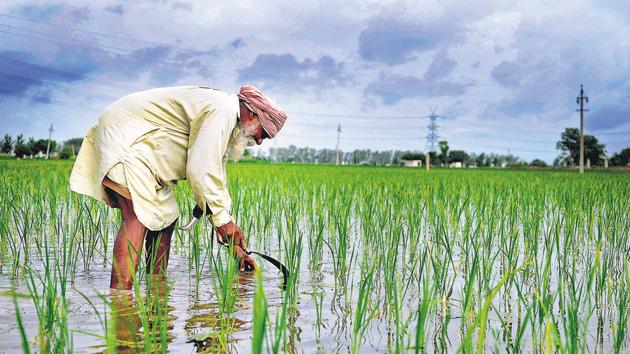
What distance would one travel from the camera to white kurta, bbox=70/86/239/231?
8.09ft

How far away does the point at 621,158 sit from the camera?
81.2 m

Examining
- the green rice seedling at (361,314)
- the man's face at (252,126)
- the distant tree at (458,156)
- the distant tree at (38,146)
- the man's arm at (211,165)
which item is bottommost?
the green rice seedling at (361,314)

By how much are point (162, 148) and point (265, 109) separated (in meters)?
0.54

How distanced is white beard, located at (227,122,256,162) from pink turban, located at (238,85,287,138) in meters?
0.10

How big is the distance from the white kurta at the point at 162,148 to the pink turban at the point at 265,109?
59mm

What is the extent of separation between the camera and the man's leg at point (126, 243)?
98.2 inches

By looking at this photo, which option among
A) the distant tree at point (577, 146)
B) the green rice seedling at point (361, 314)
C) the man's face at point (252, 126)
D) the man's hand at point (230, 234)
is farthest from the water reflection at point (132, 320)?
the distant tree at point (577, 146)

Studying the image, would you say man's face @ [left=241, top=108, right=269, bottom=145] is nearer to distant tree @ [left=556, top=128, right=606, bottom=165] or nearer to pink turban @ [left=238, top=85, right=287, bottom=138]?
pink turban @ [left=238, top=85, right=287, bottom=138]

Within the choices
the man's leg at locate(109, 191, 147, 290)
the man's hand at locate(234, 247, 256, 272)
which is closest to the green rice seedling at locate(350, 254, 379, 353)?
the man's hand at locate(234, 247, 256, 272)

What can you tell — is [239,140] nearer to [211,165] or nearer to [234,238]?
[211,165]

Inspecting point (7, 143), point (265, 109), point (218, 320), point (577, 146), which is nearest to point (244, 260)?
point (218, 320)

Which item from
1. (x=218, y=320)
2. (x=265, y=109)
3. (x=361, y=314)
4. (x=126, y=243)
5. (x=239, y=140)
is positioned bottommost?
(x=218, y=320)

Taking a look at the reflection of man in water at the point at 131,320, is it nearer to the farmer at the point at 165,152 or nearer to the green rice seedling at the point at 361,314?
the farmer at the point at 165,152

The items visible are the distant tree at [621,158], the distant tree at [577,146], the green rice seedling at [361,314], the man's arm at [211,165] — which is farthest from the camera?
the distant tree at [621,158]
